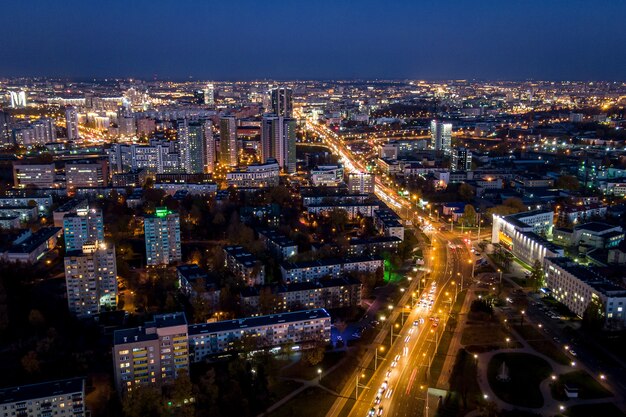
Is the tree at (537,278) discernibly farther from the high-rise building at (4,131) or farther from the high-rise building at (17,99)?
the high-rise building at (17,99)

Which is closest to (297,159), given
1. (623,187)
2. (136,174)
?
(136,174)

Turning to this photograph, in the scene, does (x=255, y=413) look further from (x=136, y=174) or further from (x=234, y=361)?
(x=136, y=174)

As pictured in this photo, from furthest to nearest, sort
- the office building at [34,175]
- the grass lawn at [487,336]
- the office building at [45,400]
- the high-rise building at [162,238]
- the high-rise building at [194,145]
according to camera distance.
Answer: the high-rise building at [194,145] → the office building at [34,175] → the high-rise building at [162,238] → the grass lawn at [487,336] → the office building at [45,400]

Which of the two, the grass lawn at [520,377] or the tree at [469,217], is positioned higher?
the tree at [469,217]

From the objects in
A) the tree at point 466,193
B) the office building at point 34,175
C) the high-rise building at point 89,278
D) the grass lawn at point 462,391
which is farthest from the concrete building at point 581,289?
the office building at point 34,175

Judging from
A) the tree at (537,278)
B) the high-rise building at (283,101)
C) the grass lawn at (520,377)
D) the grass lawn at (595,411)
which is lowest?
the grass lawn at (595,411)

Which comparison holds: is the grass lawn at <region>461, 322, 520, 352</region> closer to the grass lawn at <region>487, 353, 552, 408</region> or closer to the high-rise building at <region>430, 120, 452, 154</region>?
the grass lawn at <region>487, 353, 552, 408</region>

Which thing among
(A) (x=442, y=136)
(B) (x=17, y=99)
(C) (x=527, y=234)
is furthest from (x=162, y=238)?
(B) (x=17, y=99)
